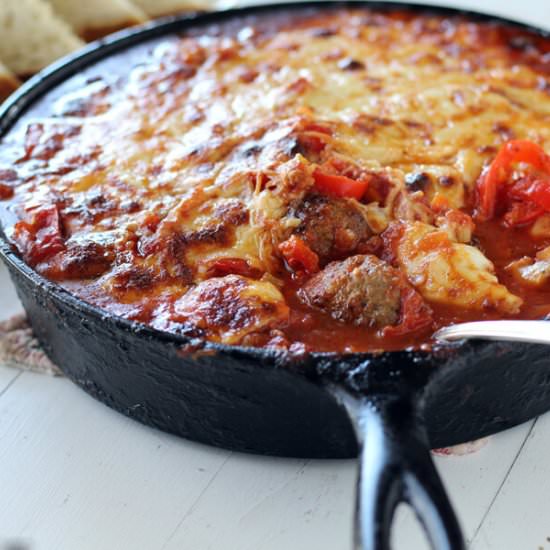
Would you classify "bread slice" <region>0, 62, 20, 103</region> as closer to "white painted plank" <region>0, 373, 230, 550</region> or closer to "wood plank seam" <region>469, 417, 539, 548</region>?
"white painted plank" <region>0, 373, 230, 550</region>

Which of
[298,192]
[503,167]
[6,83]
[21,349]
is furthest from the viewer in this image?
[6,83]

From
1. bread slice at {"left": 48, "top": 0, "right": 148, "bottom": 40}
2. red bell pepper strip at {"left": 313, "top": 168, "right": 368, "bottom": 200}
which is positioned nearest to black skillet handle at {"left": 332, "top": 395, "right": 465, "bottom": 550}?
red bell pepper strip at {"left": 313, "top": 168, "right": 368, "bottom": 200}

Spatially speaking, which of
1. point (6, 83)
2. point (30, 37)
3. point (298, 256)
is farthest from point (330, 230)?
point (30, 37)

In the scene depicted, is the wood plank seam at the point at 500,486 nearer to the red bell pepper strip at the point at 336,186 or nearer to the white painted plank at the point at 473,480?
the white painted plank at the point at 473,480

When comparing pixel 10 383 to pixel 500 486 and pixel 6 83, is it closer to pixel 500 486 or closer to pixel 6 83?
pixel 500 486

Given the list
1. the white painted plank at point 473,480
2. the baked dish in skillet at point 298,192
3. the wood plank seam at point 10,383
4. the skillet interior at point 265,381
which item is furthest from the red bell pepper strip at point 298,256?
the wood plank seam at point 10,383

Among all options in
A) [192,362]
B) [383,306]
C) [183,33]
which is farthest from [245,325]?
[183,33]
